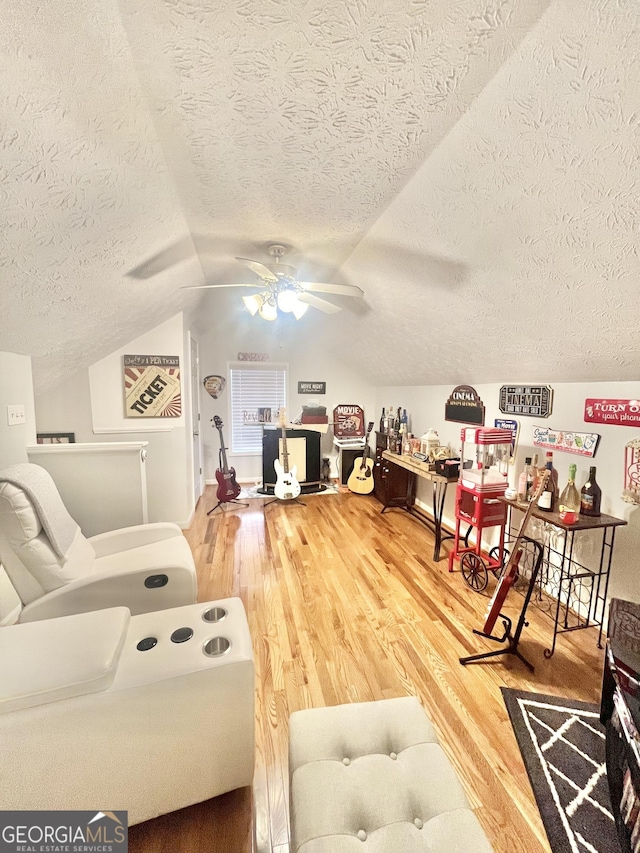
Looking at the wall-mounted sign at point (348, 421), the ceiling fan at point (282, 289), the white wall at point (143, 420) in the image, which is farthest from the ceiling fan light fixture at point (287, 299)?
the wall-mounted sign at point (348, 421)

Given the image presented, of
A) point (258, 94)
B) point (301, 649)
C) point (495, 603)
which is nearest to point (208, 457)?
point (301, 649)

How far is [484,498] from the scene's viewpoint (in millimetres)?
2656

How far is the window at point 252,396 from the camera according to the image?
5.09m

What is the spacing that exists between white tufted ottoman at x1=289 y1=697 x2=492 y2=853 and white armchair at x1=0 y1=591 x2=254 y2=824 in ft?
0.89

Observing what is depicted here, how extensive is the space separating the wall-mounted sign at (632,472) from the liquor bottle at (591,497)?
14 cm

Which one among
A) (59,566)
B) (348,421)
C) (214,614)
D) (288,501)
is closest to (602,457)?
(214,614)

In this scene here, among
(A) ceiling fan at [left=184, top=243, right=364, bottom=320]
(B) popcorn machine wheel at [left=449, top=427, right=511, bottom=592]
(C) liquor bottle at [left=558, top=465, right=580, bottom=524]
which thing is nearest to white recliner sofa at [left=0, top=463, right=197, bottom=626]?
(A) ceiling fan at [left=184, top=243, right=364, bottom=320]

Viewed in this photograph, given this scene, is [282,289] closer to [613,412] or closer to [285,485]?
[613,412]

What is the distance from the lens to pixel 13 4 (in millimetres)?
727

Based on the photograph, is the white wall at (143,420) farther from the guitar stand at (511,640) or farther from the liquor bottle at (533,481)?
the liquor bottle at (533,481)

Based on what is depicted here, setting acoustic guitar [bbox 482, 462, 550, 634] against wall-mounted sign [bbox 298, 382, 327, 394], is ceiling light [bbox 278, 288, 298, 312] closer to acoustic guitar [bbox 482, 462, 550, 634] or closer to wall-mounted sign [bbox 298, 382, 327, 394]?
acoustic guitar [bbox 482, 462, 550, 634]

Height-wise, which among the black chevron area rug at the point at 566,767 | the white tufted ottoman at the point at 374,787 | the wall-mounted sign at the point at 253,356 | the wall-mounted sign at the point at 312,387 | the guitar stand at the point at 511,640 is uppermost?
the wall-mounted sign at the point at 253,356

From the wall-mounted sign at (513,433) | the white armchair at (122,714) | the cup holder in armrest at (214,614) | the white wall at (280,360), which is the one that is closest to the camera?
the white armchair at (122,714)

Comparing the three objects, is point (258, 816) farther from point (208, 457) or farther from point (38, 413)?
point (208, 457)
